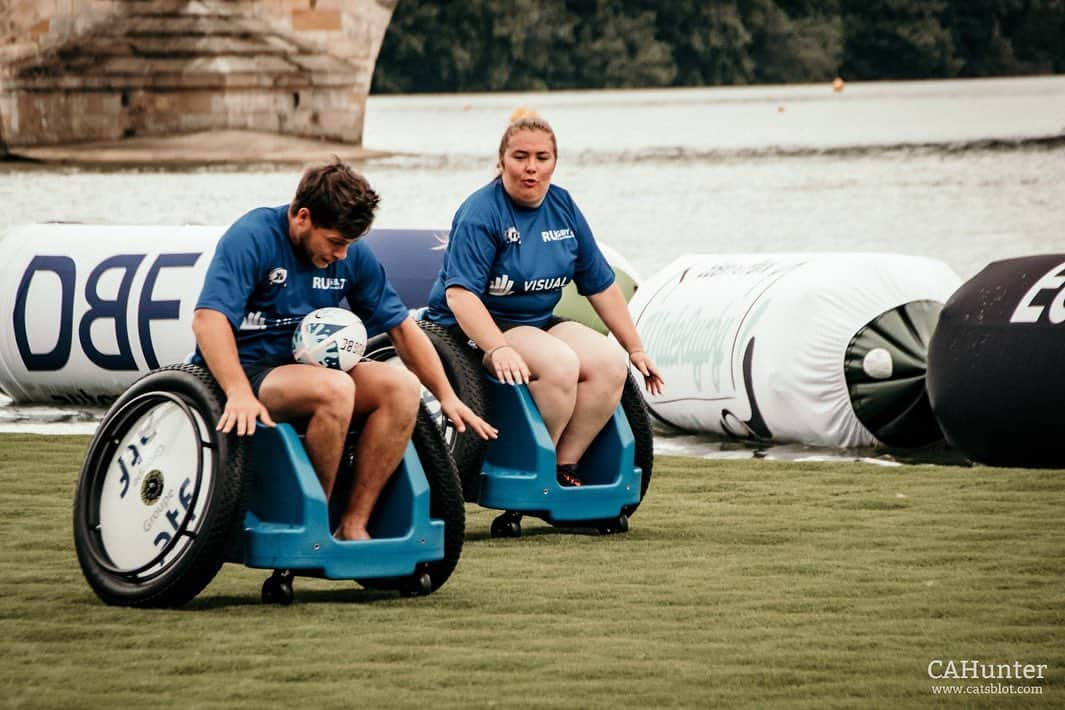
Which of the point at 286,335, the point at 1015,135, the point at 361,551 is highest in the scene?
the point at 286,335

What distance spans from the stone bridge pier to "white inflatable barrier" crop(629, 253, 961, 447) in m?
35.5

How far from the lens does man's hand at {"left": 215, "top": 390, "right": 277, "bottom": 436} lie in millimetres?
4836

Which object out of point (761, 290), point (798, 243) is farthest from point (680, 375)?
point (798, 243)

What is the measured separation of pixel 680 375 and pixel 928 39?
50465 millimetres

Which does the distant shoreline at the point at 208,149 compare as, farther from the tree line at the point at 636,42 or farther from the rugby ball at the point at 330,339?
the rugby ball at the point at 330,339

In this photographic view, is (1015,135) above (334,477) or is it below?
below

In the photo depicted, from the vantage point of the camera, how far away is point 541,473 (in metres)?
6.35

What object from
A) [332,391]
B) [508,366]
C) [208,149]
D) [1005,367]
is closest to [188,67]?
[208,149]

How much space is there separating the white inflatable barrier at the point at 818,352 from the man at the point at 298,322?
3715 mm

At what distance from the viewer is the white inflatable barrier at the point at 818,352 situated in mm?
8727

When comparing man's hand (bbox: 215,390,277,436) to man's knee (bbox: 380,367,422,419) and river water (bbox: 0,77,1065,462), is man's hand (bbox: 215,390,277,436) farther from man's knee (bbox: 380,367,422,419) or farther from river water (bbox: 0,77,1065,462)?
river water (bbox: 0,77,1065,462)

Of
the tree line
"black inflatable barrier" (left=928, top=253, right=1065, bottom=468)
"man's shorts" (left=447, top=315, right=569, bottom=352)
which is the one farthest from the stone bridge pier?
"man's shorts" (left=447, top=315, right=569, bottom=352)

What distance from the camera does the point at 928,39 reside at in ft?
190

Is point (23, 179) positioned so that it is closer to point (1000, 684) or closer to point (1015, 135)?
point (1015, 135)
